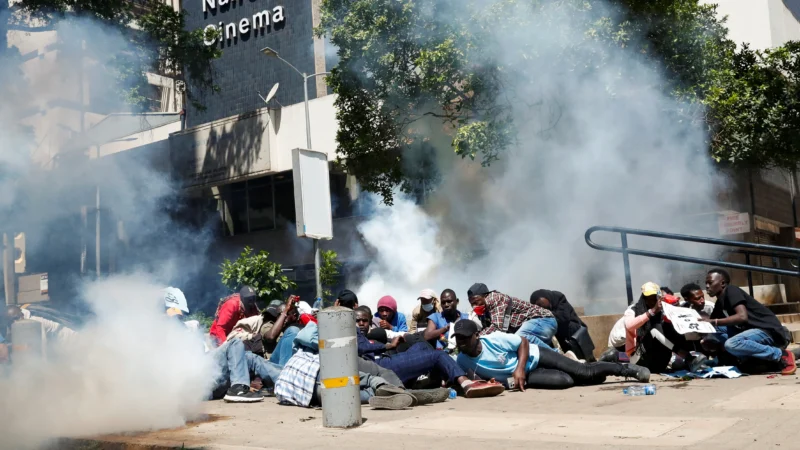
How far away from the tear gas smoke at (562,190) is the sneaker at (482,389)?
28.5 ft

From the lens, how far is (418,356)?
756cm

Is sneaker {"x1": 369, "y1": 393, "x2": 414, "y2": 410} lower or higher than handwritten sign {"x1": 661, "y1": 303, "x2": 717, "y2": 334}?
lower

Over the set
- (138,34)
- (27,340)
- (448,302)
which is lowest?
(27,340)

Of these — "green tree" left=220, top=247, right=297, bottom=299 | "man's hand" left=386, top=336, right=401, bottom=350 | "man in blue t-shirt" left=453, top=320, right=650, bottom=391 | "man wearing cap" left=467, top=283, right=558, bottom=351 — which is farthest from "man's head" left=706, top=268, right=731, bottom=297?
"green tree" left=220, top=247, right=297, bottom=299

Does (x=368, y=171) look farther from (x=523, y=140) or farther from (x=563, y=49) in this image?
(x=563, y=49)

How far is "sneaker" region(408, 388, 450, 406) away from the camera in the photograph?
690 cm

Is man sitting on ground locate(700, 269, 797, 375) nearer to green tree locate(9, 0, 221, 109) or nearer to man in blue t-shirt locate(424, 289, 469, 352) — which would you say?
man in blue t-shirt locate(424, 289, 469, 352)

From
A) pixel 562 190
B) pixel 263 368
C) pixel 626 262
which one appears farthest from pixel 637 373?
pixel 562 190

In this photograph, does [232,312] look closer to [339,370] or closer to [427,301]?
[427,301]

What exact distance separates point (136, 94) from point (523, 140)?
900 cm

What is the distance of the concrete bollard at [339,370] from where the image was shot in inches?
234

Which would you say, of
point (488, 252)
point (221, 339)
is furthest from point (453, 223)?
point (221, 339)

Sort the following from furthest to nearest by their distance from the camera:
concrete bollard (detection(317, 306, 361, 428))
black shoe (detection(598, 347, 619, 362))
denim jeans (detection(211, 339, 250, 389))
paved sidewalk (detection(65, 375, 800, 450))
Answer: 1. black shoe (detection(598, 347, 619, 362))
2. denim jeans (detection(211, 339, 250, 389))
3. concrete bollard (detection(317, 306, 361, 428))
4. paved sidewalk (detection(65, 375, 800, 450))

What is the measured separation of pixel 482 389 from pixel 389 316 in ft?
8.82
